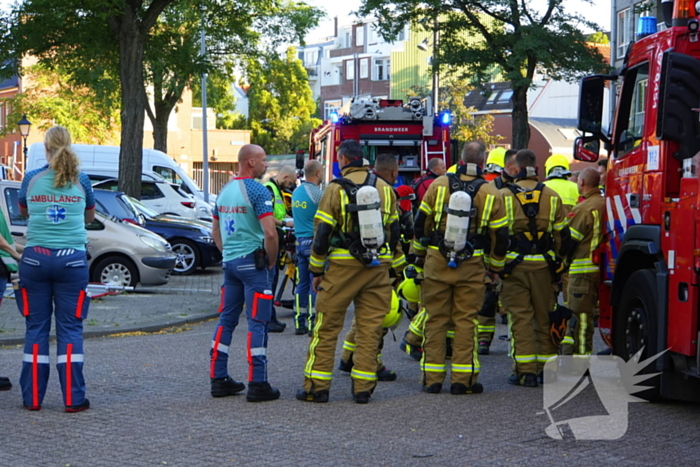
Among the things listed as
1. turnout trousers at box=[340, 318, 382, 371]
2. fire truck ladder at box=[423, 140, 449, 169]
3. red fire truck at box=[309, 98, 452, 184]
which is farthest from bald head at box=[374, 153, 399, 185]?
fire truck ladder at box=[423, 140, 449, 169]

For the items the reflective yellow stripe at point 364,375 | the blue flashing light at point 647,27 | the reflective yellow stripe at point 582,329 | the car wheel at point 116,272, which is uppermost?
the blue flashing light at point 647,27

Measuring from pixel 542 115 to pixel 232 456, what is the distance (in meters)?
55.8

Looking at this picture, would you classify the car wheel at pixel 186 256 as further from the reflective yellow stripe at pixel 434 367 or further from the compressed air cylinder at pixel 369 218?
the compressed air cylinder at pixel 369 218

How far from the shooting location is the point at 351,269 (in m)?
7.38

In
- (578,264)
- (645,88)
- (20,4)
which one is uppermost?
(20,4)

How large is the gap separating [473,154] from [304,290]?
3900mm

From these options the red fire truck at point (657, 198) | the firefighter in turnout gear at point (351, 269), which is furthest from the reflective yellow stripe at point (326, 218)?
the red fire truck at point (657, 198)

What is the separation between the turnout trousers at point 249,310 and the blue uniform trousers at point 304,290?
3268 mm

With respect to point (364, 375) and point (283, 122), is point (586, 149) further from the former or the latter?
point (283, 122)

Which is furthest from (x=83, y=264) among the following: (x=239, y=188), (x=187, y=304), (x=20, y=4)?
(x=20, y=4)

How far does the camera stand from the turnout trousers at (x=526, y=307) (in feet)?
26.5

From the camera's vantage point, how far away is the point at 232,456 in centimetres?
584

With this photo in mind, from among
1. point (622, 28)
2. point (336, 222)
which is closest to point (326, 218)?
point (336, 222)

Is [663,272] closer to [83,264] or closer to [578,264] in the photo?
[578,264]
